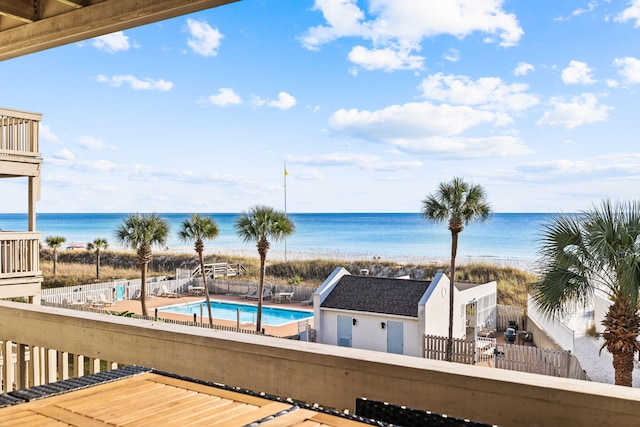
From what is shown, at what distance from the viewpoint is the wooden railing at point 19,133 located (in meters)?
7.55

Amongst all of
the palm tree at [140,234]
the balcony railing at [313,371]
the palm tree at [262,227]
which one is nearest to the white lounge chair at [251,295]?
the palm tree at [140,234]

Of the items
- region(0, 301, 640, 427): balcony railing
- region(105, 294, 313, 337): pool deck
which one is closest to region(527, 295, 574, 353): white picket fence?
region(105, 294, 313, 337): pool deck

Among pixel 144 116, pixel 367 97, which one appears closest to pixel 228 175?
pixel 144 116

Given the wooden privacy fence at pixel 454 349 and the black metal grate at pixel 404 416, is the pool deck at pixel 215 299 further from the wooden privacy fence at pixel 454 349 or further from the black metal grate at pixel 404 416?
the black metal grate at pixel 404 416

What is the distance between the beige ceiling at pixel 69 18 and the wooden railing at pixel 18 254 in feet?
18.8

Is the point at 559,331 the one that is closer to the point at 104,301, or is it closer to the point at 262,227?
the point at 262,227

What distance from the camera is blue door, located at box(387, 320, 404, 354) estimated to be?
12.2 meters

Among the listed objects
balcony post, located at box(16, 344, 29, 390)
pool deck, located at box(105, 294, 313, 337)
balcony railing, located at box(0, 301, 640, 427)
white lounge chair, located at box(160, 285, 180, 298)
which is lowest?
pool deck, located at box(105, 294, 313, 337)

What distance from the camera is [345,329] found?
1287 centimetres

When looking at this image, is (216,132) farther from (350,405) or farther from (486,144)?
(350,405)

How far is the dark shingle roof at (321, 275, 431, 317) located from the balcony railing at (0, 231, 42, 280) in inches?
278

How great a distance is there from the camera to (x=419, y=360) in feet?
5.24

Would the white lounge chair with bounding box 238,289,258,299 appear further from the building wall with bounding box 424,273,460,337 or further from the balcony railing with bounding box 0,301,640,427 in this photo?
the balcony railing with bounding box 0,301,640,427

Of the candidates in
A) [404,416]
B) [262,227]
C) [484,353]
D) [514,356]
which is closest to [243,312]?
[262,227]
